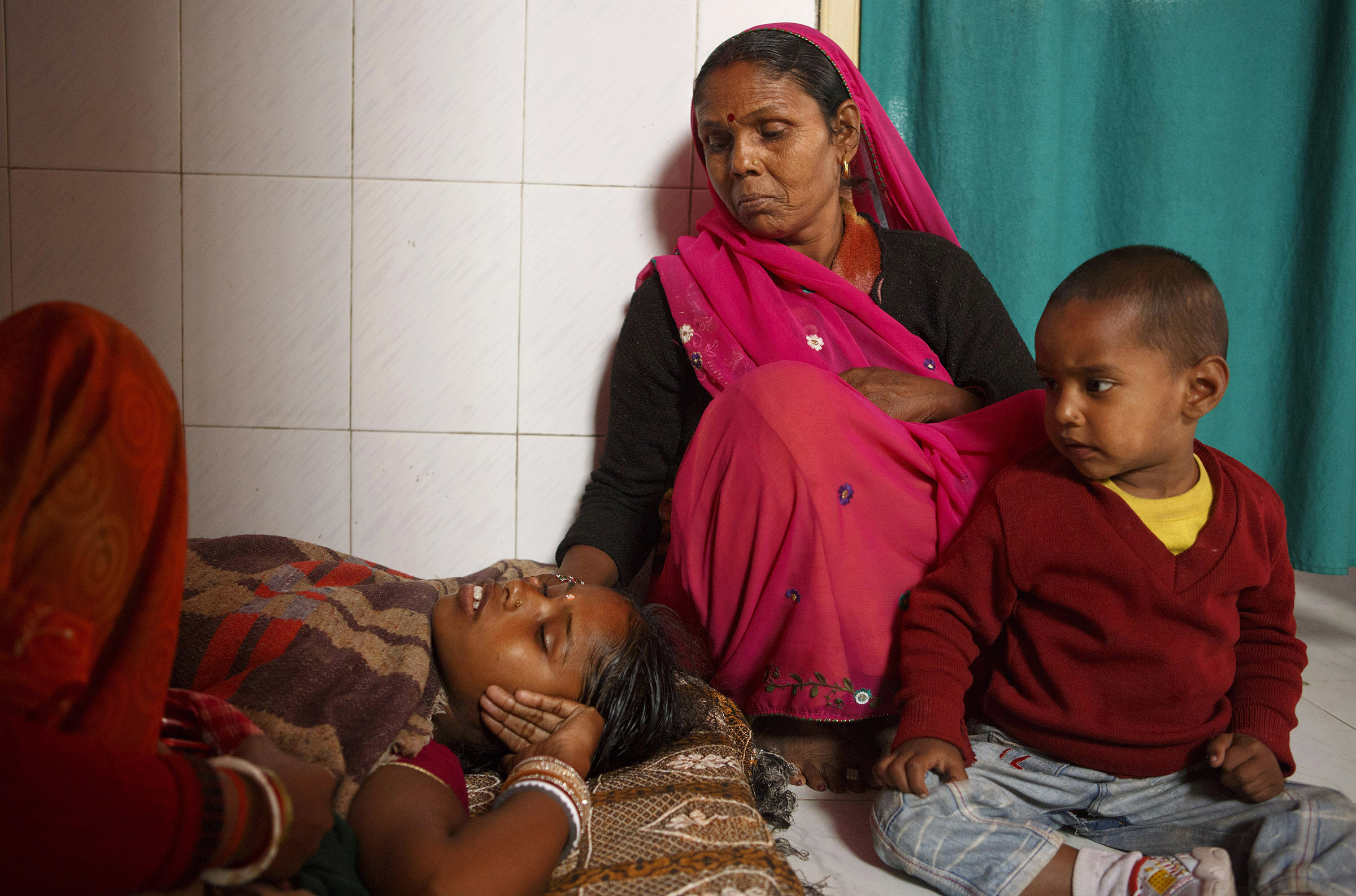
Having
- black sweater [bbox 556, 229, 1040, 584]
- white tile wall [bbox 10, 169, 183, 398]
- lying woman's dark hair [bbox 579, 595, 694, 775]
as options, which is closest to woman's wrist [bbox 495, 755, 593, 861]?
lying woman's dark hair [bbox 579, 595, 694, 775]

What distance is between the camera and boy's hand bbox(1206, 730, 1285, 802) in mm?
1224

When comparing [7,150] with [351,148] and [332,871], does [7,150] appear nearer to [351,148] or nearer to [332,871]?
[351,148]

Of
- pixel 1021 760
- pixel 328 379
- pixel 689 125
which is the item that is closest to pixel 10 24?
pixel 328 379

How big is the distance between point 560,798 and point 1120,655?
2.74ft

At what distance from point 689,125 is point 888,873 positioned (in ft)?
5.72

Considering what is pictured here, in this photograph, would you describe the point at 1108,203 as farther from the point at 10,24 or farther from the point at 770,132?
the point at 10,24

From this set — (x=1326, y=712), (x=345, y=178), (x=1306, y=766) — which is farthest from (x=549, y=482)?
(x=1326, y=712)

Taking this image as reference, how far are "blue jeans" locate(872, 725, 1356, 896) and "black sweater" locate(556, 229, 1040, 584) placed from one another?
786mm

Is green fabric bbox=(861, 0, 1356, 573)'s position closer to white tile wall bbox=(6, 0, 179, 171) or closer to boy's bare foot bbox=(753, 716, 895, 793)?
boy's bare foot bbox=(753, 716, 895, 793)

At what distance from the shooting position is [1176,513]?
133cm

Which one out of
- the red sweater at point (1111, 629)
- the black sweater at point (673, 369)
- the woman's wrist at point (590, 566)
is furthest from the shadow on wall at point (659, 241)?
the red sweater at point (1111, 629)

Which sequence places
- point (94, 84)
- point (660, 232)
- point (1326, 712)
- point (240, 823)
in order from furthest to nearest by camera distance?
point (660, 232), point (94, 84), point (1326, 712), point (240, 823)

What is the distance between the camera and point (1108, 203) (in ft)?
7.37

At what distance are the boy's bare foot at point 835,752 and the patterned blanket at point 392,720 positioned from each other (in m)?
0.13
